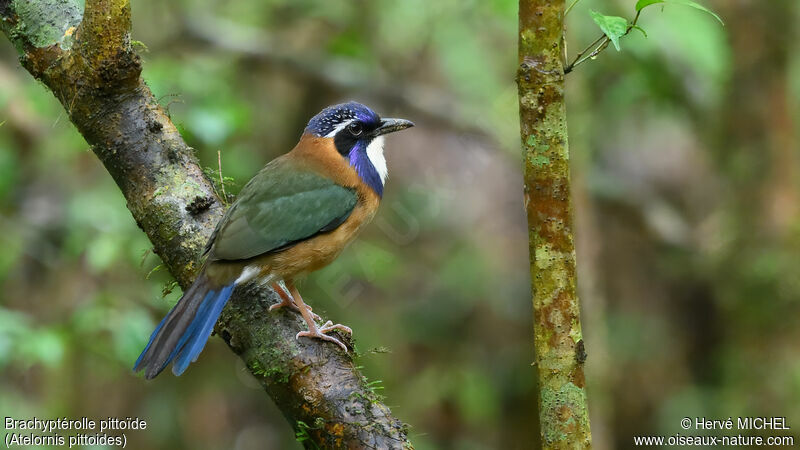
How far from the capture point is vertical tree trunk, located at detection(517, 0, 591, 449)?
2.47m

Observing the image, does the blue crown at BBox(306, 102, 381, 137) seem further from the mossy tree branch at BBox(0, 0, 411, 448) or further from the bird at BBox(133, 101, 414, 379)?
the mossy tree branch at BBox(0, 0, 411, 448)

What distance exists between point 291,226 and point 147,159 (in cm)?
70

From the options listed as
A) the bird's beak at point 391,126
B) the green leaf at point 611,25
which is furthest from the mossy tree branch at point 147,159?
the green leaf at point 611,25

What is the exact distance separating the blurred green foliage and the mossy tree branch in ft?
4.21

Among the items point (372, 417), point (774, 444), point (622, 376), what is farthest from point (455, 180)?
point (372, 417)

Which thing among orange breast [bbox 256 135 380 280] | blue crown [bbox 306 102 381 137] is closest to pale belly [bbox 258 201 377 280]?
orange breast [bbox 256 135 380 280]

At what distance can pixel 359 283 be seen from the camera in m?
6.64

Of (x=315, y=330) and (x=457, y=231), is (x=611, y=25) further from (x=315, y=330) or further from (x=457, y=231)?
(x=457, y=231)

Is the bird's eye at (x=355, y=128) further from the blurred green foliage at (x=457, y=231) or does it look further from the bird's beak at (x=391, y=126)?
the blurred green foliage at (x=457, y=231)

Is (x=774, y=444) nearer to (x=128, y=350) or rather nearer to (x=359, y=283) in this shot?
(x=359, y=283)

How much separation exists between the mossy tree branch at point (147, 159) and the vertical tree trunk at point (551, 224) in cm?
69

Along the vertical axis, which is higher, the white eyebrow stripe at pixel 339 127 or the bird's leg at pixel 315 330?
the white eyebrow stripe at pixel 339 127

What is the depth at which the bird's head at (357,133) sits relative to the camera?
3.96m

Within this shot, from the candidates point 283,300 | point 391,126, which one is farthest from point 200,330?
point 391,126
